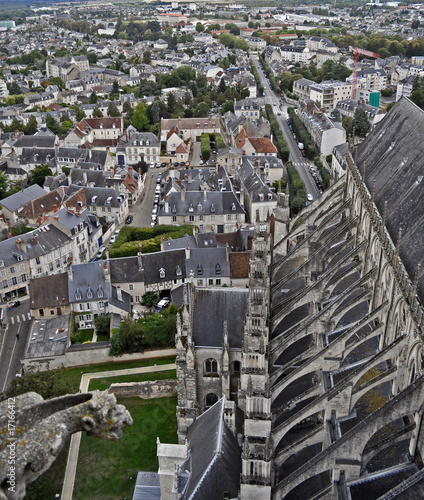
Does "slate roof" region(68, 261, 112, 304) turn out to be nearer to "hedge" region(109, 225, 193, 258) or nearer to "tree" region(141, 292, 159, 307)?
"tree" region(141, 292, 159, 307)

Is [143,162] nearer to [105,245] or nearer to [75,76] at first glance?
[105,245]

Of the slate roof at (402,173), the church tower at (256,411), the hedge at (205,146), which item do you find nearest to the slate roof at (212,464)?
the church tower at (256,411)

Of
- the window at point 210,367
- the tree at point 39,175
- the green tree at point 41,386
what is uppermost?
the window at point 210,367

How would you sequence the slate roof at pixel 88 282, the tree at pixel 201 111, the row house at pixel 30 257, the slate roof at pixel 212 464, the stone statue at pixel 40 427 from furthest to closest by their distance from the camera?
the tree at pixel 201 111 < the row house at pixel 30 257 < the slate roof at pixel 88 282 < the slate roof at pixel 212 464 < the stone statue at pixel 40 427

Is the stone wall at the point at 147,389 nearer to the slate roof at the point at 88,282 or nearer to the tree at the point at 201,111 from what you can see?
the slate roof at the point at 88,282

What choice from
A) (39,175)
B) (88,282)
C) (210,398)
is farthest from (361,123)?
(210,398)

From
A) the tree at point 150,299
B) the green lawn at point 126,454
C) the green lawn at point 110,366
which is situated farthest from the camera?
the tree at point 150,299

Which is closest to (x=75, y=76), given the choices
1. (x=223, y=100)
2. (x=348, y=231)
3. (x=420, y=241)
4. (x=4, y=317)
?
(x=223, y=100)
